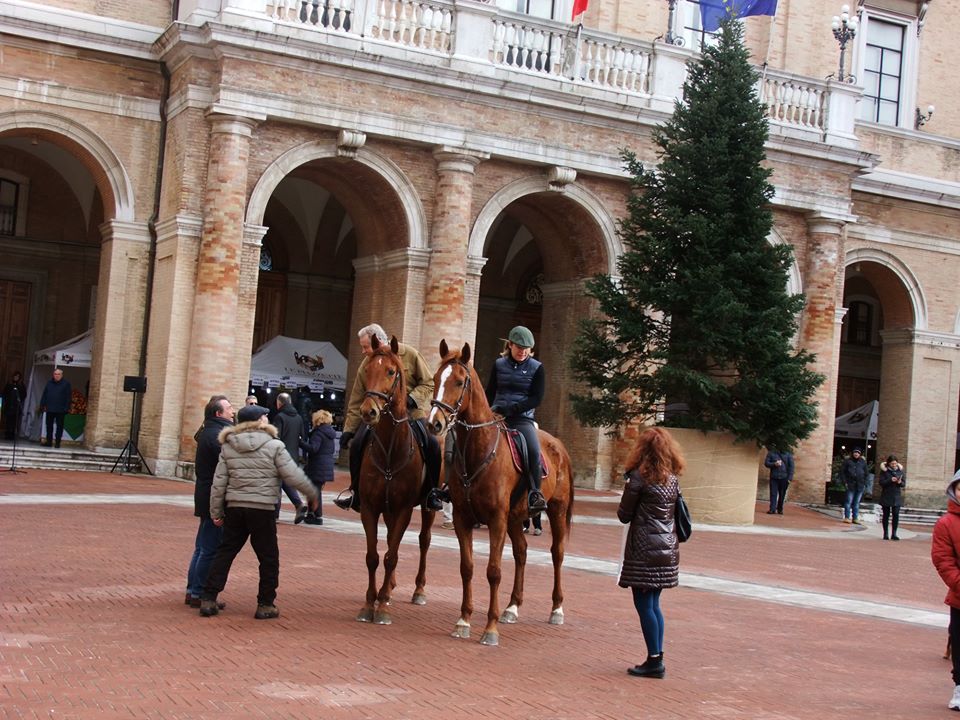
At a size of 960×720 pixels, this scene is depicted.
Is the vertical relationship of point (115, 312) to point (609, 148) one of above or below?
below

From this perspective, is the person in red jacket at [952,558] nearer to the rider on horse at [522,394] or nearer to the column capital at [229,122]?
the rider on horse at [522,394]

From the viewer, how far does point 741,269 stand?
907 inches

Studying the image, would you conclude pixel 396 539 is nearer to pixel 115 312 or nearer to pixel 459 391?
pixel 459 391

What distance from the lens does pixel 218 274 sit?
23.7 metres

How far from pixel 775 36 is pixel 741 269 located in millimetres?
11493

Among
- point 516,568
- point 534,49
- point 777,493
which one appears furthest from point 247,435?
point 777,493

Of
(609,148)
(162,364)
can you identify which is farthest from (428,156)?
(162,364)

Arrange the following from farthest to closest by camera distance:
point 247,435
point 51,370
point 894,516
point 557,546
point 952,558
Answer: point 51,370
point 894,516
point 557,546
point 247,435
point 952,558

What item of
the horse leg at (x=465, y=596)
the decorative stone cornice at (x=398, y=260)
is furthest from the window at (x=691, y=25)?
the horse leg at (x=465, y=596)

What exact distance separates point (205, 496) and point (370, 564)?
1544 millimetres

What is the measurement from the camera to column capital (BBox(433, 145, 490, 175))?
84.1 feet

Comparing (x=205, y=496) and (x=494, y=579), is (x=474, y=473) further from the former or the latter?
(x=205, y=496)

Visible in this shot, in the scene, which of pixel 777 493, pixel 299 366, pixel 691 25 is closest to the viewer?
pixel 777 493

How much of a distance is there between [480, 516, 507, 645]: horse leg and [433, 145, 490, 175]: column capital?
16670 mm
